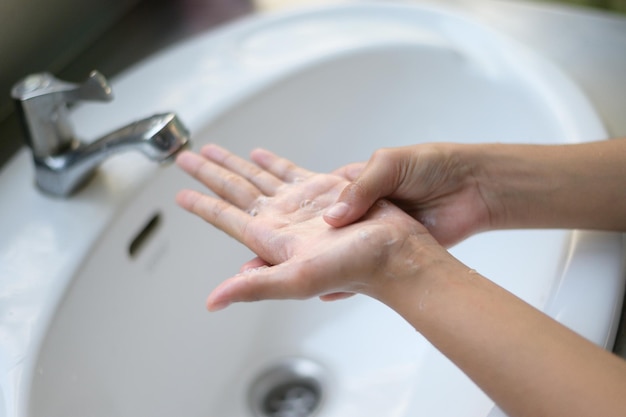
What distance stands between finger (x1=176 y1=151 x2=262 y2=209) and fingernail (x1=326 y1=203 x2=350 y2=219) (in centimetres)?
10

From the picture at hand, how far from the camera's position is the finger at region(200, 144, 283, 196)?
1.95 feet

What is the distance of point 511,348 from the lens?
426 millimetres

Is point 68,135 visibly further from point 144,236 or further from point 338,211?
point 338,211

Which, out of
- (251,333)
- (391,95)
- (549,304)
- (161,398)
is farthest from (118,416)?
(391,95)

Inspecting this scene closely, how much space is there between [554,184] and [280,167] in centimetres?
23

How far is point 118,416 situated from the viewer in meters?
0.56

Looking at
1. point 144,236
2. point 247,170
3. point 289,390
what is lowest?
point 289,390

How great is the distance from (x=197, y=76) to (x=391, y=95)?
0.23 m

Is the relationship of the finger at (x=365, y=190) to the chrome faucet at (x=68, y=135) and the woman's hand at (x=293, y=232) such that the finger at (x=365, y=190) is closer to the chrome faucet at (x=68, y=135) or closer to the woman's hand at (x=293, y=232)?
the woman's hand at (x=293, y=232)

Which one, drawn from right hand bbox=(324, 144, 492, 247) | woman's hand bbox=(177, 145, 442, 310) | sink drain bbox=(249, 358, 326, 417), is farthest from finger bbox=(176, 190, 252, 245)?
sink drain bbox=(249, 358, 326, 417)

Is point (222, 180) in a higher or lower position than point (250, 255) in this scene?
higher

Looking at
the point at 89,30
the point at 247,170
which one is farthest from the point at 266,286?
the point at 89,30

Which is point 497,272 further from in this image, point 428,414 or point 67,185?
point 67,185

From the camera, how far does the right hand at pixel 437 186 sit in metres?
0.55
